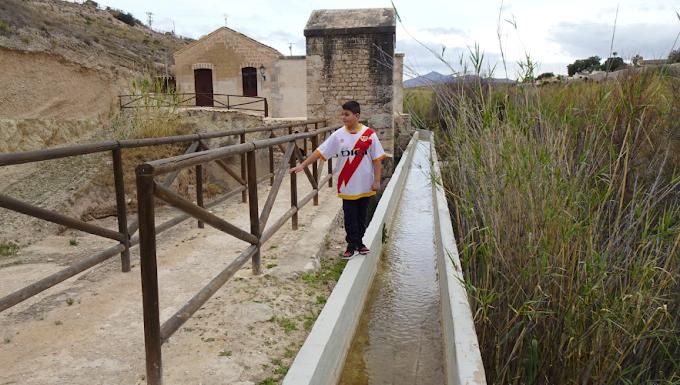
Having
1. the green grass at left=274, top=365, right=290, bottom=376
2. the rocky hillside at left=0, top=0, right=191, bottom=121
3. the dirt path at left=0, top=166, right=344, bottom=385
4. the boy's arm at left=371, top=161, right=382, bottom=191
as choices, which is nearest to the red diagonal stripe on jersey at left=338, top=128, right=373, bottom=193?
the boy's arm at left=371, top=161, right=382, bottom=191

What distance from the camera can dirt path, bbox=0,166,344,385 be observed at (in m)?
2.33

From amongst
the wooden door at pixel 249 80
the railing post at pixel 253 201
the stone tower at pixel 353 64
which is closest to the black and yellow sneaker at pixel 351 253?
the railing post at pixel 253 201

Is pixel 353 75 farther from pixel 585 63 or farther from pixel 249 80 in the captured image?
pixel 585 63

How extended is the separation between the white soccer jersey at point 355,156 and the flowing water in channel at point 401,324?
3.11 feet

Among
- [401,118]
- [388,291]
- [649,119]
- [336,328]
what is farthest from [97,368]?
[401,118]

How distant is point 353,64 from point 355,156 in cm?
715

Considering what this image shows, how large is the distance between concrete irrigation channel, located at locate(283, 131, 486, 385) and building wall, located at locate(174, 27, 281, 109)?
56.3 ft

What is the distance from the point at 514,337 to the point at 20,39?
46.2 ft

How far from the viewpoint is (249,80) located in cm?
2075

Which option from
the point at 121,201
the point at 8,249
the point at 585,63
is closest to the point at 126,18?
the point at 585,63

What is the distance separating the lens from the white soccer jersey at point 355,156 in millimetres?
3540

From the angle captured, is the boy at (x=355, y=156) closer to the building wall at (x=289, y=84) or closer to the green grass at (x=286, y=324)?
the green grass at (x=286, y=324)

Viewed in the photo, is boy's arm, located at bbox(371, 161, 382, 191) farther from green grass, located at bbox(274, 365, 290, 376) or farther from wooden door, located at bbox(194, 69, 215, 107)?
wooden door, located at bbox(194, 69, 215, 107)

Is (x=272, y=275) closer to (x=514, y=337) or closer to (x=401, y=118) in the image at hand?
(x=514, y=337)
